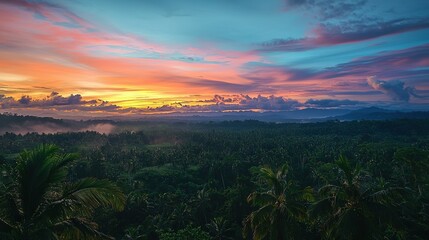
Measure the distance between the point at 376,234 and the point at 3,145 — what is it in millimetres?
179476

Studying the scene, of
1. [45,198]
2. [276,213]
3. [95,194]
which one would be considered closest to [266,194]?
[276,213]

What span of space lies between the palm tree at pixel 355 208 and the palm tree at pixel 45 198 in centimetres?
1134

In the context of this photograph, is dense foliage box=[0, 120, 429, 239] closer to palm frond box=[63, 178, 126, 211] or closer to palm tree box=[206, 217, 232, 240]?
palm tree box=[206, 217, 232, 240]

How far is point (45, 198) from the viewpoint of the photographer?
9.20 m

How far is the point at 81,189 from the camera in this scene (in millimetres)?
9047

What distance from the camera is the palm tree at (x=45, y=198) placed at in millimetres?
8734

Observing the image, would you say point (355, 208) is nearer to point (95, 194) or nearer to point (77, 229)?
point (95, 194)

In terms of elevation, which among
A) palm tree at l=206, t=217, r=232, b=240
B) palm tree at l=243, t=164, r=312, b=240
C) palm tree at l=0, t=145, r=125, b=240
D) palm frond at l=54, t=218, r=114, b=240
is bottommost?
palm tree at l=206, t=217, r=232, b=240

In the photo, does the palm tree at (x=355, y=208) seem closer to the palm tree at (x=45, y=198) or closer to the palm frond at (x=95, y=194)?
the palm frond at (x=95, y=194)

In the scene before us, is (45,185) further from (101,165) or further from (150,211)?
(101,165)

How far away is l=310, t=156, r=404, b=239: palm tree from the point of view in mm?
15625

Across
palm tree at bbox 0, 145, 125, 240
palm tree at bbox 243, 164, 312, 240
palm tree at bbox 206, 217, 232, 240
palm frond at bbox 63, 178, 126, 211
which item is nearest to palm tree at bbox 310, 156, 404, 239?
palm tree at bbox 243, 164, 312, 240

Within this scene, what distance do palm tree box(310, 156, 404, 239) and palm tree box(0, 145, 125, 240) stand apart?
446 inches

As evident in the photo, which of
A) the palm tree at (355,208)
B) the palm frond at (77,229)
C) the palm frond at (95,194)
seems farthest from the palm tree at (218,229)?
the palm frond at (95,194)
